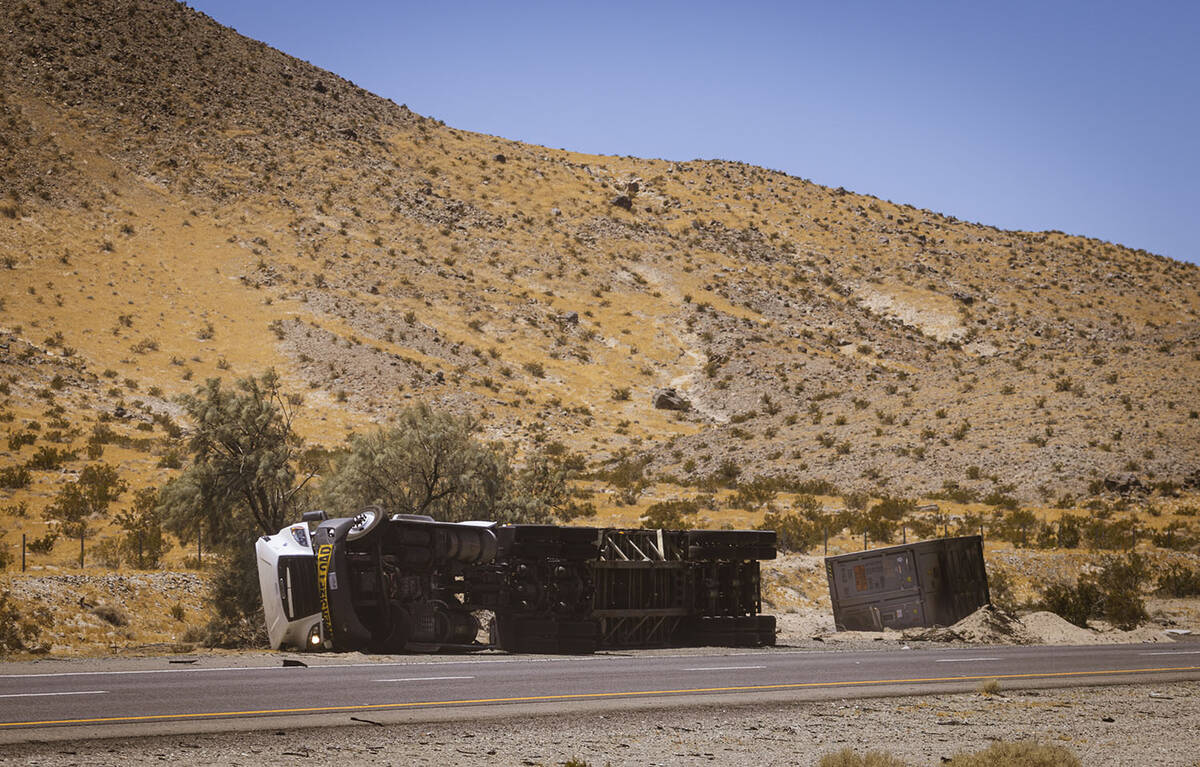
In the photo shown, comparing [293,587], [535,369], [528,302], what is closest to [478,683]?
[293,587]

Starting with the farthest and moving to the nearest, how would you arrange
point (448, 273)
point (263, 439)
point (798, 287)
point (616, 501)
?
point (798, 287) < point (448, 273) < point (616, 501) < point (263, 439)

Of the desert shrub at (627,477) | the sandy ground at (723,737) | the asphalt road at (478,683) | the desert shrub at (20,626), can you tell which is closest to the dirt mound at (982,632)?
the asphalt road at (478,683)

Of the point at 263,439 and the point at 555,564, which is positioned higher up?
the point at 263,439

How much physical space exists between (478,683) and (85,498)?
2457cm

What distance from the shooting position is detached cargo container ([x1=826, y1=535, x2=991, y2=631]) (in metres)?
25.2

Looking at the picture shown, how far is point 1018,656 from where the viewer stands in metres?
20.8

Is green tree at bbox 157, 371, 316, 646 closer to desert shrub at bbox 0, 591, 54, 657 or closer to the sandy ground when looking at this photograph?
desert shrub at bbox 0, 591, 54, 657

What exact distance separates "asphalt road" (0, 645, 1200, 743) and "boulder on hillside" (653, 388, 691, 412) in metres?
42.7

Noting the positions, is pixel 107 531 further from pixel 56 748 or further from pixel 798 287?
pixel 798 287

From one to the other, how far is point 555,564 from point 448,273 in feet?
178

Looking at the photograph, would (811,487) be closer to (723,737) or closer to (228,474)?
(228,474)

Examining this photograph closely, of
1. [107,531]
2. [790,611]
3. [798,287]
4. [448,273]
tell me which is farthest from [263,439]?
[798,287]

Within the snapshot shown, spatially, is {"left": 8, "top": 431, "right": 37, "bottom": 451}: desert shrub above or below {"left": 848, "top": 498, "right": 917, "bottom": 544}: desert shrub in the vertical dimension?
above

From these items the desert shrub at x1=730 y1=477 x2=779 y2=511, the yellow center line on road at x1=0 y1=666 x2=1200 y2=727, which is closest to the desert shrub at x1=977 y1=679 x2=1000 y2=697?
the yellow center line on road at x1=0 y1=666 x2=1200 y2=727
